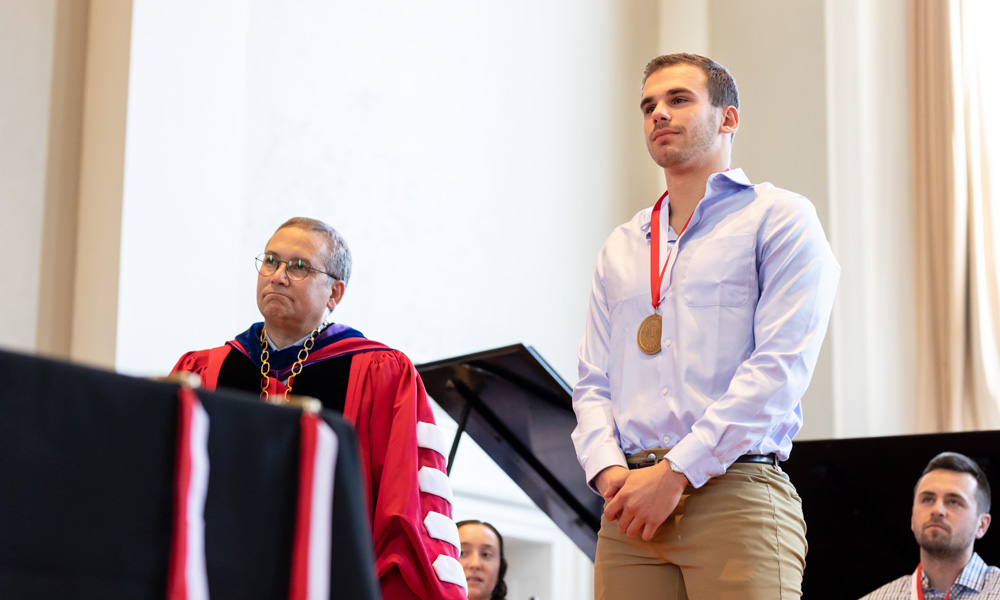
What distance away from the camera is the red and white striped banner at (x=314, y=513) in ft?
4.67

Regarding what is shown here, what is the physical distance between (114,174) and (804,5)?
5173 millimetres

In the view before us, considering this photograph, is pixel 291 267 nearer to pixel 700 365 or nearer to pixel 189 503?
pixel 700 365

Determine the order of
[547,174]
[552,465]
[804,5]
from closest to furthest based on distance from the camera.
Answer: [552,465]
[547,174]
[804,5]

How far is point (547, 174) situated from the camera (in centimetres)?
750

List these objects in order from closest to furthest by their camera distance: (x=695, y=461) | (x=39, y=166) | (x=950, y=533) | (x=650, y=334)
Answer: (x=695, y=461), (x=650, y=334), (x=39, y=166), (x=950, y=533)

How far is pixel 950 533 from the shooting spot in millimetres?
4887

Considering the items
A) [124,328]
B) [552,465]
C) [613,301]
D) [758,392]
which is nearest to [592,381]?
[613,301]

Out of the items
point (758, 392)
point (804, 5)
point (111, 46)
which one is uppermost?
point (804, 5)

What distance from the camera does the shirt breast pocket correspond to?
2.72 metres

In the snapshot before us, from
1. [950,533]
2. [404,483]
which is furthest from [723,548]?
[950,533]

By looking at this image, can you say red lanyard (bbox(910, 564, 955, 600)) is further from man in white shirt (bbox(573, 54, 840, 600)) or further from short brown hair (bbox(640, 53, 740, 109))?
short brown hair (bbox(640, 53, 740, 109))

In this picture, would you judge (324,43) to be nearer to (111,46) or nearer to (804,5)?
(111,46)

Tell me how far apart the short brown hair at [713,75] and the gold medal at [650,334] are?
572 mm

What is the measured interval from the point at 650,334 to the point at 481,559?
111 inches
